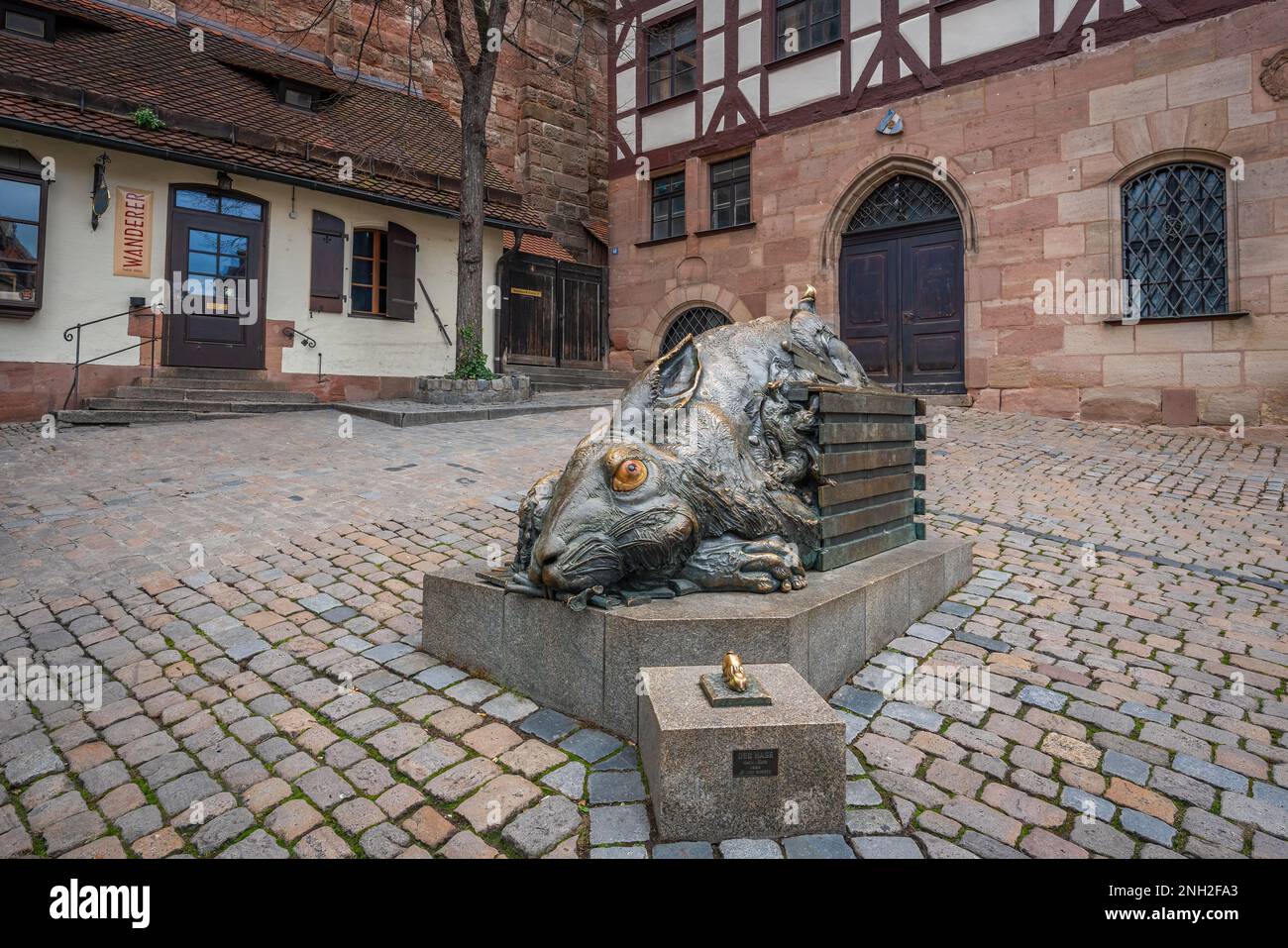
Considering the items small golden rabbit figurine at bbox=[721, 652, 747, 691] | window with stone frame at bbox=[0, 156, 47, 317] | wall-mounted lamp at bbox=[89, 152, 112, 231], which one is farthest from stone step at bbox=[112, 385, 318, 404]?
small golden rabbit figurine at bbox=[721, 652, 747, 691]

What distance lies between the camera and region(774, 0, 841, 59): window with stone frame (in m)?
13.6

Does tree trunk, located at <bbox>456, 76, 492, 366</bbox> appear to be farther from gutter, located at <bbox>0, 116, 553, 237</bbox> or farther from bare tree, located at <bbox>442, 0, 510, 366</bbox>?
gutter, located at <bbox>0, 116, 553, 237</bbox>

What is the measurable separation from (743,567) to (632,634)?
0.57 meters

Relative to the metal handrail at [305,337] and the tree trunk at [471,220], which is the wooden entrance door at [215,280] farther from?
the tree trunk at [471,220]

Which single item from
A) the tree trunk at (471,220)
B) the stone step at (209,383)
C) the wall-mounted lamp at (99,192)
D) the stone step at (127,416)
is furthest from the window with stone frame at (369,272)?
the stone step at (127,416)

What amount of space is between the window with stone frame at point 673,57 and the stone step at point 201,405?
10131 millimetres

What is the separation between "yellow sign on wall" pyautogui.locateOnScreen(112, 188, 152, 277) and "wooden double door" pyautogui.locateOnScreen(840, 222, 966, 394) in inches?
441

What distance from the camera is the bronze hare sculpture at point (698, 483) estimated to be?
2.51 m

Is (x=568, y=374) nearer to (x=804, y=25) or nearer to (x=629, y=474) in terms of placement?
(x=804, y=25)

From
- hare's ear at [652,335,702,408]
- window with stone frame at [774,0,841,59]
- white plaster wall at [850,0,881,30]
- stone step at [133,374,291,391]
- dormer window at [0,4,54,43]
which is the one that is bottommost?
hare's ear at [652,335,702,408]

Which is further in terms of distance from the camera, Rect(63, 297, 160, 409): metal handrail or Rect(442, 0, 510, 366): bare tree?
Rect(442, 0, 510, 366): bare tree

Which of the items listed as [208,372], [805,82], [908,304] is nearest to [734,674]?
[908,304]

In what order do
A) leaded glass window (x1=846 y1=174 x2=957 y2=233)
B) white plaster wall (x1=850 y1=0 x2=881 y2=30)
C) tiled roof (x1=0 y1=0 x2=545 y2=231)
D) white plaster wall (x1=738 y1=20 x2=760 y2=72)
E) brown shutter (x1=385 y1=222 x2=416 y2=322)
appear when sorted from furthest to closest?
white plaster wall (x1=738 y1=20 x2=760 y2=72), brown shutter (x1=385 y1=222 x2=416 y2=322), white plaster wall (x1=850 y1=0 x2=881 y2=30), leaded glass window (x1=846 y1=174 x2=957 y2=233), tiled roof (x1=0 y1=0 x2=545 y2=231)

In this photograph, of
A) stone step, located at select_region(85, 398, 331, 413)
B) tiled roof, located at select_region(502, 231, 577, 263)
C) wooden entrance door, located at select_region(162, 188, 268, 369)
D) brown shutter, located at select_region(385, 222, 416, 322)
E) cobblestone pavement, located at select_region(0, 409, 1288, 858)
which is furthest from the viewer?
tiled roof, located at select_region(502, 231, 577, 263)
